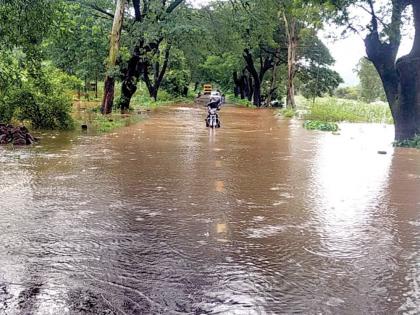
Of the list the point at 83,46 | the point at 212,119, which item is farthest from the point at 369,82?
the point at 212,119

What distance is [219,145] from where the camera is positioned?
46.3 ft

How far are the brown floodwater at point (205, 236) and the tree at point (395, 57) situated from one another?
529 cm

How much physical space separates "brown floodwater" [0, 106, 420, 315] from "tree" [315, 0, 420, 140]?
5291 mm

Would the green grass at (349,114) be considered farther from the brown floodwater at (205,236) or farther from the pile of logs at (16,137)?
the pile of logs at (16,137)

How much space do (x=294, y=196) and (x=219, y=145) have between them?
6568mm

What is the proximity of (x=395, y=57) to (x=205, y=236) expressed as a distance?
1294cm

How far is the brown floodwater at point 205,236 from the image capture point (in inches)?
153

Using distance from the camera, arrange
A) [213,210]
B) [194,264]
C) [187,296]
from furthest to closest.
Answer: [213,210] < [194,264] < [187,296]

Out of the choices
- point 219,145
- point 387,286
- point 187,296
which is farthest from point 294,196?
point 219,145

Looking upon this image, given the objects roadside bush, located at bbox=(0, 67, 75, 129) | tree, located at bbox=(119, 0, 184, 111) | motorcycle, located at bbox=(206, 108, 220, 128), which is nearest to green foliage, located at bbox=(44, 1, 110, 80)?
tree, located at bbox=(119, 0, 184, 111)

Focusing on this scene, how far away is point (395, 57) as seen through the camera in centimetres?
1620

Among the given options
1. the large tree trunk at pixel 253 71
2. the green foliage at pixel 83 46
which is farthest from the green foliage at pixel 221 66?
the green foliage at pixel 83 46

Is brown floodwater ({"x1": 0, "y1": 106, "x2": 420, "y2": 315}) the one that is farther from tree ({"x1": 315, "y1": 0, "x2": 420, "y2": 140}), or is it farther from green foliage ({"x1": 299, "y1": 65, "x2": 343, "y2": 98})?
green foliage ({"x1": 299, "y1": 65, "x2": 343, "y2": 98})

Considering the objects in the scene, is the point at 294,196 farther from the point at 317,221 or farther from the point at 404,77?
the point at 404,77
